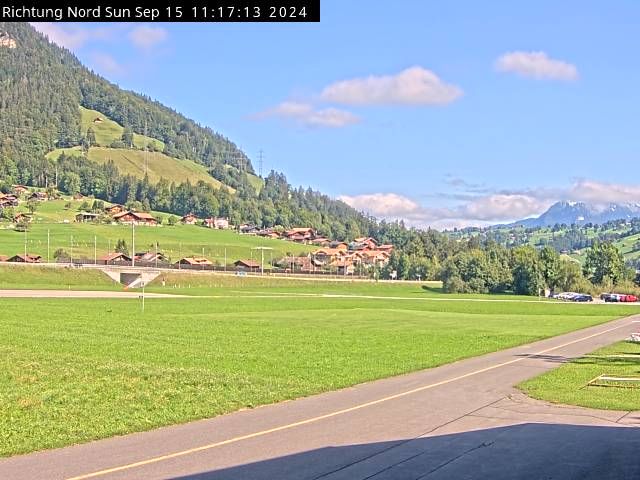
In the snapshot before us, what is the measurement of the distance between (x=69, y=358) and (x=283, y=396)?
1118 cm

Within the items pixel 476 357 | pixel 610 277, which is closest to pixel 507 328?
pixel 476 357

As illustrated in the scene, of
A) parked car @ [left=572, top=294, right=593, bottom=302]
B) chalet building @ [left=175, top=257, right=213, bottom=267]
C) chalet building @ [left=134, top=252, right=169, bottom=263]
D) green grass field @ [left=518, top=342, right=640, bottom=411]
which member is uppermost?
chalet building @ [left=134, top=252, right=169, bottom=263]

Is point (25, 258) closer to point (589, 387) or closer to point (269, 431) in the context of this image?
point (589, 387)

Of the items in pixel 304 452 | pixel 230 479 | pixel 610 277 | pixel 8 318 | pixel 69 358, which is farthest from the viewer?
pixel 610 277

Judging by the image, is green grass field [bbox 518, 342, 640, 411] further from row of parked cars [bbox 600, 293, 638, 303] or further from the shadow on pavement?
row of parked cars [bbox 600, 293, 638, 303]

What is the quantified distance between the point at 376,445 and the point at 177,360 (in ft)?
54.3

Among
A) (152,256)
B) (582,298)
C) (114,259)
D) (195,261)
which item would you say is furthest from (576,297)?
(152,256)

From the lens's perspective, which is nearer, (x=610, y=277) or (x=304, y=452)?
(x=304, y=452)

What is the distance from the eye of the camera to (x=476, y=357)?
35.7 metres

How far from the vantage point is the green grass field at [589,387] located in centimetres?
2216

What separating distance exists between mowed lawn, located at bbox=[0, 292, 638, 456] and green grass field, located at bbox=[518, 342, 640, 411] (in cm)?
524

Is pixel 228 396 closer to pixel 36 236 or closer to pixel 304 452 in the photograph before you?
pixel 304 452

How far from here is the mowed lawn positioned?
62.5 feet

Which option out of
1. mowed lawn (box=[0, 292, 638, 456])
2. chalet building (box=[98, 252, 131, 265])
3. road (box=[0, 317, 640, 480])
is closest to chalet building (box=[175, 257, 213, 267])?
chalet building (box=[98, 252, 131, 265])
